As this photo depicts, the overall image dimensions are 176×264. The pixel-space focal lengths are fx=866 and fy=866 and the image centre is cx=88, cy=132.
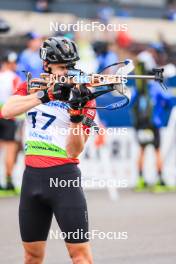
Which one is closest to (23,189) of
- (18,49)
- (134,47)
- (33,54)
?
(33,54)

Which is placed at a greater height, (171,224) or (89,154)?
(89,154)

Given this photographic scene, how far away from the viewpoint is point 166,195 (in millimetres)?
14664

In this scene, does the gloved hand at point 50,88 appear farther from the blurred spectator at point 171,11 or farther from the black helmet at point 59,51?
the blurred spectator at point 171,11

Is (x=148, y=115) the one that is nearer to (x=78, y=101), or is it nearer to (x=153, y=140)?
(x=153, y=140)

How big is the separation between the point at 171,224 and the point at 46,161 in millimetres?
5316

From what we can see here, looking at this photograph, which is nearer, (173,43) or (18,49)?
(18,49)

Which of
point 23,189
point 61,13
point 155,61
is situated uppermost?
point 61,13

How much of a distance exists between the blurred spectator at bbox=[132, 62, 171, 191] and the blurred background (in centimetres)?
2

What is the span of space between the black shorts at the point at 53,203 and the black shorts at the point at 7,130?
8.01 meters

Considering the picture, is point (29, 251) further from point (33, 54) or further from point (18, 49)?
point (18, 49)

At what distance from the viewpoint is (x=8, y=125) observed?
14.5 meters

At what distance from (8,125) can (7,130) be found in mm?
98

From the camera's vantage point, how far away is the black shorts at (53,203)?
6.20 m

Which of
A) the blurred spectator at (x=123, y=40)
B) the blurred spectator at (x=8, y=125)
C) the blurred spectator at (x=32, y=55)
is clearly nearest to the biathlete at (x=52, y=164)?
the blurred spectator at (x=8, y=125)
